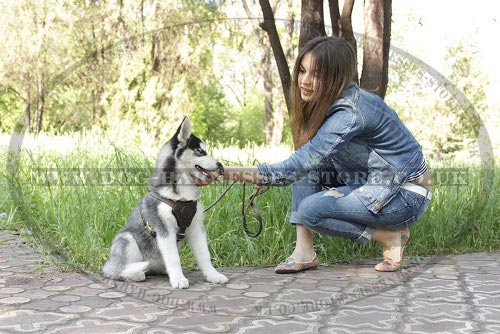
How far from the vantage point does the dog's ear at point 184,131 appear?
128 inches

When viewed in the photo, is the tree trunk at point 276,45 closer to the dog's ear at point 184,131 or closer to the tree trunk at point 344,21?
the tree trunk at point 344,21

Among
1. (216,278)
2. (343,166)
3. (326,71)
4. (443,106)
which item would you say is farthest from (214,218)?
(443,106)

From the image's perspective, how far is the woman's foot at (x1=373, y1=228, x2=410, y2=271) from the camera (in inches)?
156

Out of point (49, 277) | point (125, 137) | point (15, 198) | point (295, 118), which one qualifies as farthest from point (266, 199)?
point (125, 137)

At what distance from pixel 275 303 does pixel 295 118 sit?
4.55 feet

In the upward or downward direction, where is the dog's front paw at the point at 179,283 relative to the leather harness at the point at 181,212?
downward

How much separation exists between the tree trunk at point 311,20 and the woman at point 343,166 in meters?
1.78

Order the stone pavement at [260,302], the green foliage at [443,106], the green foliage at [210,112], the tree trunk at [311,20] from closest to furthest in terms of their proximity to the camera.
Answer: the stone pavement at [260,302] < the tree trunk at [311,20] < the green foliage at [210,112] < the green foliage at [443,106]

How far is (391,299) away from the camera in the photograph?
3.31 metres

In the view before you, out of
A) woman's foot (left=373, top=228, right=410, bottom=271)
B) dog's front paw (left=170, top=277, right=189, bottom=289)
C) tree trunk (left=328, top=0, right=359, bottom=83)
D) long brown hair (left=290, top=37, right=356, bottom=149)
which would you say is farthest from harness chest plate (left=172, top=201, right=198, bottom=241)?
tree trunk (left=328, top=0, right=359, bottom=83)

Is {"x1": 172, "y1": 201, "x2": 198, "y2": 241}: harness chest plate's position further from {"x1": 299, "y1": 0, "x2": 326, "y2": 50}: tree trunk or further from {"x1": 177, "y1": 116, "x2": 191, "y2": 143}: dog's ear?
{"x1": 299, "y1": 0, "x2": 326, "y2": 50}: tree trunk

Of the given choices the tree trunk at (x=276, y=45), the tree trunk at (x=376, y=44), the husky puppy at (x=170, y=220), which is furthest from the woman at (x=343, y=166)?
the tree trunk at (x=376, y=44)

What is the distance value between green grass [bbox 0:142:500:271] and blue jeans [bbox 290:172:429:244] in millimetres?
665

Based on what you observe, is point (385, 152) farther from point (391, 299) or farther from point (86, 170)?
point (86, 170)
